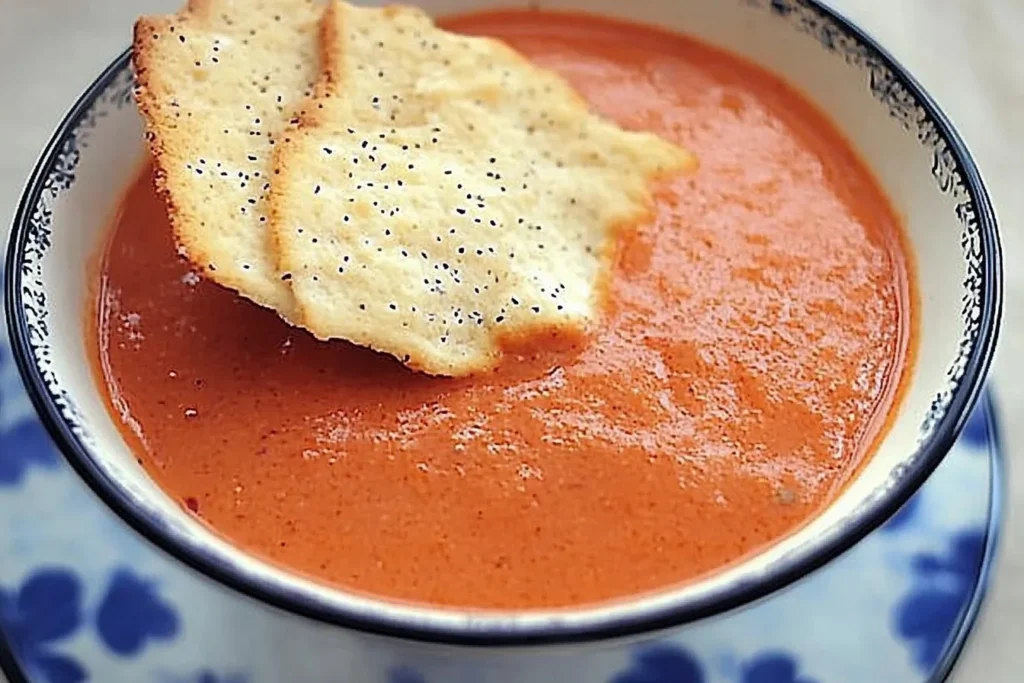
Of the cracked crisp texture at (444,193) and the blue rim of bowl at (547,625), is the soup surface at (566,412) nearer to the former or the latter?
the cracked crisp texture at (444,193)

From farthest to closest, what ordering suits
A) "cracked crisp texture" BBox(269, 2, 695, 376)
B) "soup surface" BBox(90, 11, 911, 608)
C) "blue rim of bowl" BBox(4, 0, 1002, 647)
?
"cracked crisp texture" BBox(269, 2, 695, 376), "soup surface" BBox(90, 11, 911, 608), "blue rim of bowl" BBox(4, 0, 1002, 647)

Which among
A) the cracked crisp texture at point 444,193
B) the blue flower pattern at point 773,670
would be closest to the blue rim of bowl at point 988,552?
the blue flower pattern at point 773,670

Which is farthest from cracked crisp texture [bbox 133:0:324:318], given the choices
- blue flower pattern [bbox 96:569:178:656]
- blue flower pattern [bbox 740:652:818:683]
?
blue flower pattern [bbox 740:652:818:683]

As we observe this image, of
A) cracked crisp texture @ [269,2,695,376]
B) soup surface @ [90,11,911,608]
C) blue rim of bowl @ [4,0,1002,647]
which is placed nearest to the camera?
blue rim of bowl @ [4,0,1002,647]

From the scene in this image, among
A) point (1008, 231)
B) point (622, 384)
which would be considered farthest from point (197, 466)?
point (1008, 231)

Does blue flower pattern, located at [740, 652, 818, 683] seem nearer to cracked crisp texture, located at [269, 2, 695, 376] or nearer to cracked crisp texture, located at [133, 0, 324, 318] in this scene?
cracked crisp texture, located at [269, 2, 695, 376]

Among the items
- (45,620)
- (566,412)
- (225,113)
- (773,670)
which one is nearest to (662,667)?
(773,670)

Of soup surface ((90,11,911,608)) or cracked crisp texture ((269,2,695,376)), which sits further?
cracked crisp texture ((269,2,695,376))
